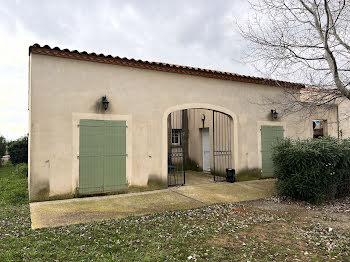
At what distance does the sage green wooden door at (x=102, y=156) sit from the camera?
6445 mm

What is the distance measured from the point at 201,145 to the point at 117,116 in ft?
18.7

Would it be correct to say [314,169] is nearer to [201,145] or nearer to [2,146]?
[201,145]

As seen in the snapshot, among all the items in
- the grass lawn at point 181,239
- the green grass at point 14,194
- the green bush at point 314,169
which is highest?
the green bush at point 314,169

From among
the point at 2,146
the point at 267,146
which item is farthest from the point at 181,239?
the point at 2,146

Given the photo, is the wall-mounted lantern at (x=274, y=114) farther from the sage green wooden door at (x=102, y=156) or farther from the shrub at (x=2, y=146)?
the shrub at (x=2, y=146)

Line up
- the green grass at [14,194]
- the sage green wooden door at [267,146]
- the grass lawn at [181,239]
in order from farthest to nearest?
the sage green wooden door at [267,146]
the green grass at [14,194]
the grass lawn at [181,239]

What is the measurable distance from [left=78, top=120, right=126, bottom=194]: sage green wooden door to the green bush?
427cm

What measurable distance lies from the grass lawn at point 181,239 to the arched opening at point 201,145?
3.76m

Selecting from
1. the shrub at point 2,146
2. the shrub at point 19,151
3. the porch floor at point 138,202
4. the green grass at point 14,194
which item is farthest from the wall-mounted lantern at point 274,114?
the shrub at point 2,146

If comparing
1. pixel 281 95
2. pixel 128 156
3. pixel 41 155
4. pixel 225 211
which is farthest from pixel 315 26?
pixel 41 155

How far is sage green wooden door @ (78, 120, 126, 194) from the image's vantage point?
21.1 ft

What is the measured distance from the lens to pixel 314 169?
19.5 ft

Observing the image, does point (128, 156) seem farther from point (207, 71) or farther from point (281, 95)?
point (281, 95)

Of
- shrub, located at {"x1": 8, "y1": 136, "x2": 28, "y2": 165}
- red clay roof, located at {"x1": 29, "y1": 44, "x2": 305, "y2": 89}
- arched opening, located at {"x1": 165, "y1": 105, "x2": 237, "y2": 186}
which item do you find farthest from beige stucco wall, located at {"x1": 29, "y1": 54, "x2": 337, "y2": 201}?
shrub, located at {"x1": 8, "y1": 136, "x2": 28, "y2": 165}
